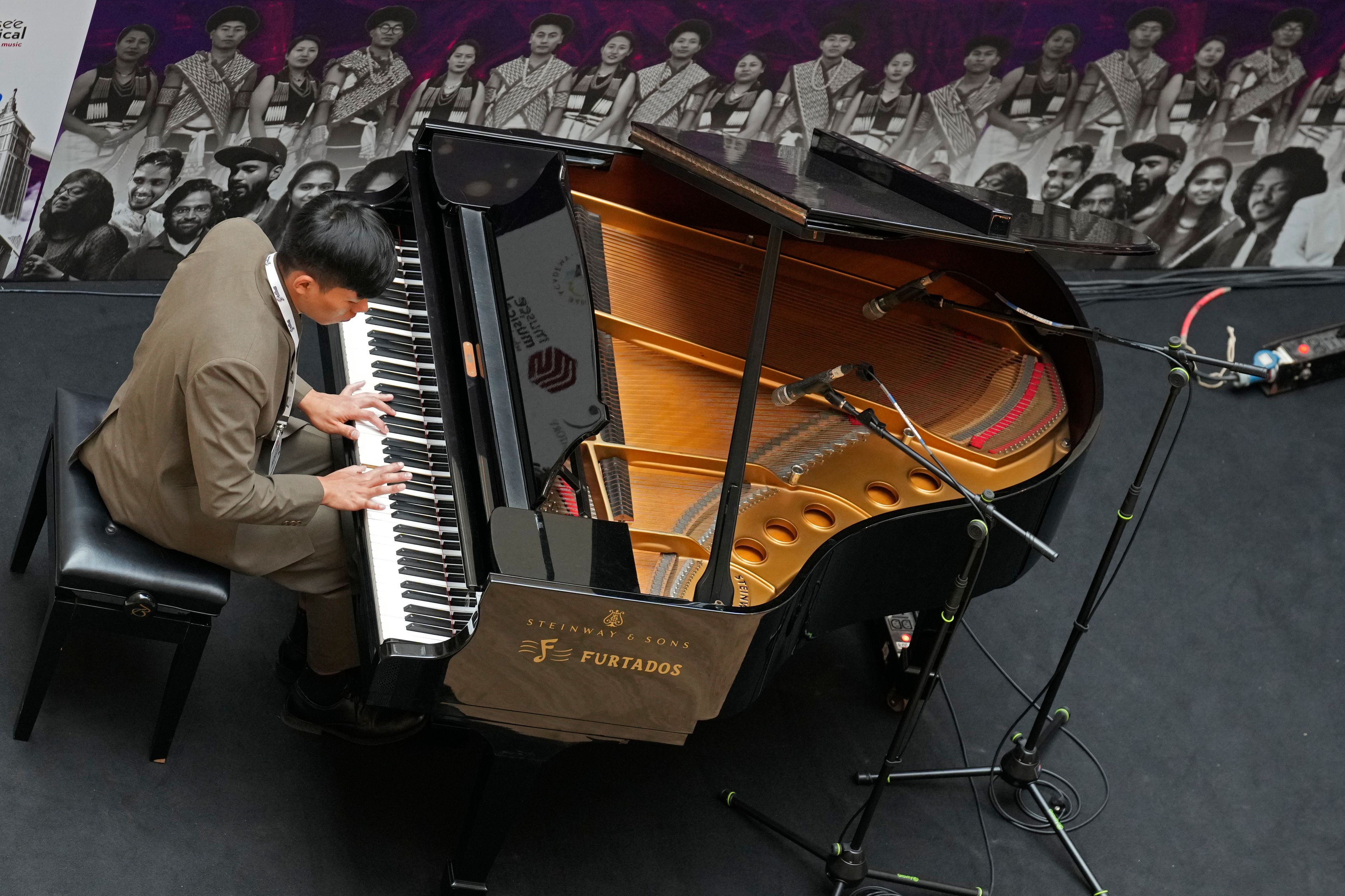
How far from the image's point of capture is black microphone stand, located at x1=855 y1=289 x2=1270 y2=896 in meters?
3.28

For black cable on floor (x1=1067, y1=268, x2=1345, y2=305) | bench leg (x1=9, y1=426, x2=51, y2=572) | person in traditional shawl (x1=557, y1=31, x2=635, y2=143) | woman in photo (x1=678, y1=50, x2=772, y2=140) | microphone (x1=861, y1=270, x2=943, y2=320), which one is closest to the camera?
bench leg (x1=9, y1=426, x2=51, y2=572)

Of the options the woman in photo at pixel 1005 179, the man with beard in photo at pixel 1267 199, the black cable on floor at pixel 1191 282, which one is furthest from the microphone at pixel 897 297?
the man with beard in photo at pixel 1267 199

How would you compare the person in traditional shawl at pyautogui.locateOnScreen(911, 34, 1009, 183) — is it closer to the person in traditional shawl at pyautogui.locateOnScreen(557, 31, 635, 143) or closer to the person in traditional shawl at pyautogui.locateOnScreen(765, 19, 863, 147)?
the person in traditional shawl at pyautogui.locateOnScreen(765, 19, 863, 147)

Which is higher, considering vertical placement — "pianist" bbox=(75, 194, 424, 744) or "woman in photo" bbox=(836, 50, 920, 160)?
"woman in photo" bbox=(836, 50, 920, 160)

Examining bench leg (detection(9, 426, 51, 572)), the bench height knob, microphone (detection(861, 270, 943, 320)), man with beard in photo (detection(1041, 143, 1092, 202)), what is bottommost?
bench leg (detection(9, 426, 51, 572))

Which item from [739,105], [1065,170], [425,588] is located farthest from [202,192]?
[1065,170]

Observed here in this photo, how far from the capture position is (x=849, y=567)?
3.11m

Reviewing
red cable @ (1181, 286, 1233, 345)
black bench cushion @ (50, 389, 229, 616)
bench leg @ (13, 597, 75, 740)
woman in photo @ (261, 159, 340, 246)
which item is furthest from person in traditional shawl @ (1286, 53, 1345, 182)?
bench leg @ (13, 597, 75, 740)

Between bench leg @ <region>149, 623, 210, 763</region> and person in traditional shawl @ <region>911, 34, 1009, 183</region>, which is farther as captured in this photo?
person in traditional shawl @ <region>911, 34, 1009, 183</region>

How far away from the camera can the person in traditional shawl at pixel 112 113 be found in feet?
14.0

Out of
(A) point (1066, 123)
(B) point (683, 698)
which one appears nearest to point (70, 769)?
(B) point (683, 698)

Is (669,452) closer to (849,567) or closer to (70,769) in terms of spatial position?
(849,567)

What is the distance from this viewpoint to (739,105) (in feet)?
17.1

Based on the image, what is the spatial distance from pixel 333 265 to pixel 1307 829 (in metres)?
3.11
